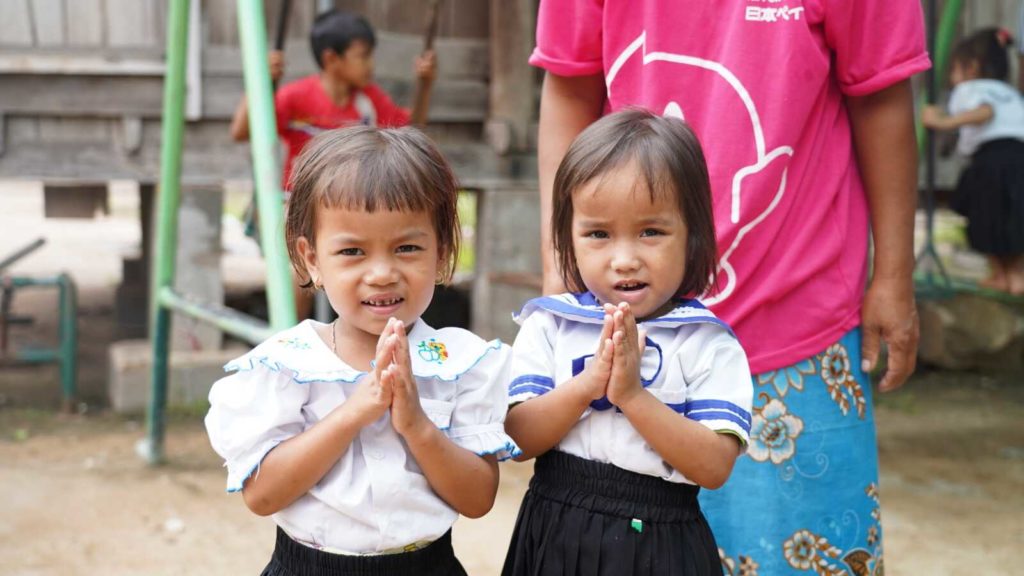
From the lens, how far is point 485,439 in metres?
1.60

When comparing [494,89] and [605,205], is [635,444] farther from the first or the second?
[494,89]

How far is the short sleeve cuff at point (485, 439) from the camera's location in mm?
1592

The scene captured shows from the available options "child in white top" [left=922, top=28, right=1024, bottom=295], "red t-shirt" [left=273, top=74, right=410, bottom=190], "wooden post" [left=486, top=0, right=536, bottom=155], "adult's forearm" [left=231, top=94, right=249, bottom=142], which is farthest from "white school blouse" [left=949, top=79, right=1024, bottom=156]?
"adult's forearm" [left=231, top=94, right=249, bottom=142]

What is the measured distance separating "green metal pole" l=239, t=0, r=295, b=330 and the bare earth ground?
3.82 ft

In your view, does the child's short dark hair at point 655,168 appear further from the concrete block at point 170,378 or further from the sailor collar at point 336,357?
the concrete block at point 170,378

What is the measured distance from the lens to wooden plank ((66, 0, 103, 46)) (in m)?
5.39

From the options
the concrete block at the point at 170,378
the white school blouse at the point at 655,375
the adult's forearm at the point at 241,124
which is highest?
the adult's forearm at the point at 241,124

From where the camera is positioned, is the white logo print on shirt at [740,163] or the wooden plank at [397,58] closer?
the white logo print on shirt at [740,163]

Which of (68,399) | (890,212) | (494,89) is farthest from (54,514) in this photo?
(890,212)

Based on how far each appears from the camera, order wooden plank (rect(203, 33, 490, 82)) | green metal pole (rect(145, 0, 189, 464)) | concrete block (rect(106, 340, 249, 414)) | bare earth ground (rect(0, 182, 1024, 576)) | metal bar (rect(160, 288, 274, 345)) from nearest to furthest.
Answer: metal bar (rect(160, 288, 274, 345)) < bare earth ground (rect(0, 182, 1024, 576)) < green metal pole (rect(145, 0, 189, 464)) < concrete block (rect(106, 340, 249, 414)) < wooden plank (rect(203, 33, 490, 82))

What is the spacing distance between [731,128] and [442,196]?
1.67 ft

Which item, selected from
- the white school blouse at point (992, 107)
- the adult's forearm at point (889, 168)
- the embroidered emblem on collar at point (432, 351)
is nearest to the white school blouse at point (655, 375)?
the embroidered emblem on collar at point (432, 351)

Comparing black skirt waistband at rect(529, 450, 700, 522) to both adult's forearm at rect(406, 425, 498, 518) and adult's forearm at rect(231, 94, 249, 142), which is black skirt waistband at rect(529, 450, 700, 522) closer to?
adult's forearm at rect(406, 425, 498, 518)

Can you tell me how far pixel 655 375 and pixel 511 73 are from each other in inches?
171
